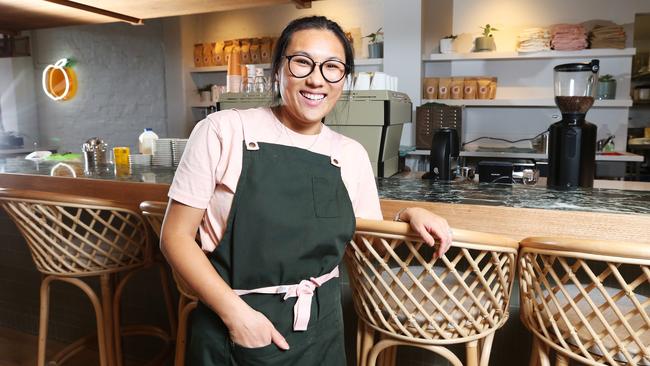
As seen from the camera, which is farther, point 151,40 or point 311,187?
point 151,40

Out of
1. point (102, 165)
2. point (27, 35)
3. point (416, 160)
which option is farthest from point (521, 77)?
point (27, 35)

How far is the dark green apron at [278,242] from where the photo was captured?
1.13 metres

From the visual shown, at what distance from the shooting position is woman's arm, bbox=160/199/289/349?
107cm

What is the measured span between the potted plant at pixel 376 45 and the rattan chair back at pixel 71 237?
350 centimetres

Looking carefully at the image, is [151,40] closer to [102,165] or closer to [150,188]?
[102,165]

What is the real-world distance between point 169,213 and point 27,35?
21.9 feet

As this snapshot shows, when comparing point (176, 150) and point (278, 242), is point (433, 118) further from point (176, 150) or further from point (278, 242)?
point (278, 242)

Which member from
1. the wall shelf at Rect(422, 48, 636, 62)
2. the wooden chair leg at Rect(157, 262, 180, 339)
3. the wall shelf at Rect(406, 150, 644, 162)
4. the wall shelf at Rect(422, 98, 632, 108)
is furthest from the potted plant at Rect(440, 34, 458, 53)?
the wooden chair leg at Rect(157, 262, 180, 339)

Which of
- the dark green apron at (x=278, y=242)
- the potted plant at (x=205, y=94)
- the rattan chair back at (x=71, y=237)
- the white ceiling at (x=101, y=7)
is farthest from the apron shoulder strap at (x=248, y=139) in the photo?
the potted plant at (x=205, y=94)

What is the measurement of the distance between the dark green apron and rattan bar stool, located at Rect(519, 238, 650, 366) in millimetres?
451

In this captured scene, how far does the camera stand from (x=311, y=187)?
3.90ft

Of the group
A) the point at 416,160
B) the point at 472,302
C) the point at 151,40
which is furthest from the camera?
the point at 151,40

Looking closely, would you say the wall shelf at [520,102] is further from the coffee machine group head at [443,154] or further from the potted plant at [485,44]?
the coffee machine group head at [443,154]

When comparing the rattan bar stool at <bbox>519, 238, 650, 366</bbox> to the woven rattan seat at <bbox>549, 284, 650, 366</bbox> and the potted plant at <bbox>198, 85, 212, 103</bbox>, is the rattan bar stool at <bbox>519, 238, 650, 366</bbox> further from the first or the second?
the potted plant at <bbox>198, 85, 212, 103</bbox>
